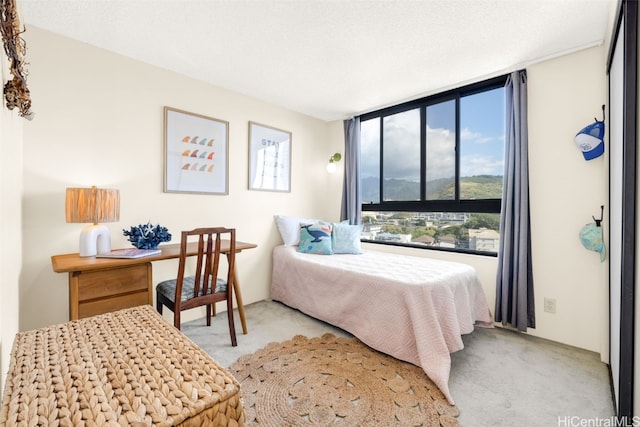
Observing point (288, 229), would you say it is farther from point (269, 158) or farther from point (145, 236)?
point (145, 236)

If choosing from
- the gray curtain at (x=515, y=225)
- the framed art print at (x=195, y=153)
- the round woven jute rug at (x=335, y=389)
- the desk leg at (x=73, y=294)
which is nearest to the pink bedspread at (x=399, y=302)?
the round woven jute rug at (x=335, y=389)

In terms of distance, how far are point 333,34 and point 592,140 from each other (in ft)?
6.78

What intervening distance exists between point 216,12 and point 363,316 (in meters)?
2.41

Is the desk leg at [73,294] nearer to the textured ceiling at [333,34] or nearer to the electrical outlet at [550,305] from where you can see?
the textured ceiling at [333,34]

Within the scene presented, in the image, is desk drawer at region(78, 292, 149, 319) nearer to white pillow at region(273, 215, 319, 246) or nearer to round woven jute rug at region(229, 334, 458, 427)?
round woven jute rug at region(229, 334, 458, 427)

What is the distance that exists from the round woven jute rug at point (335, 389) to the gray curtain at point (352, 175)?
6.15ft

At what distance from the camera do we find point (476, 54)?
2309mm

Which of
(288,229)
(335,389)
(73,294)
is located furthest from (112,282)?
(288,229)

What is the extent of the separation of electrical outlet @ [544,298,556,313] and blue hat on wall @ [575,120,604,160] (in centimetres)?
117

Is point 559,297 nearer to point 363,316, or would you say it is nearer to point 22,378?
point 363,316

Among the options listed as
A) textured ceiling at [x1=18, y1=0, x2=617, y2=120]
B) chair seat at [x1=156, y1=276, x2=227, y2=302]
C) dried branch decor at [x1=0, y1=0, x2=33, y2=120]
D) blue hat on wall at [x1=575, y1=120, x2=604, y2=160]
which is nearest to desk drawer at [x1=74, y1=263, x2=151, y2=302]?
chair seat at [x1=156, y1=276, x2=227, y2=302]

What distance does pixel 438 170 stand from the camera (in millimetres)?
3145

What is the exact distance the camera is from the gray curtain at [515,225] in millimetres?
2426

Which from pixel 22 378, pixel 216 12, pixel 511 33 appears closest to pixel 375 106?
pixel 511 33
